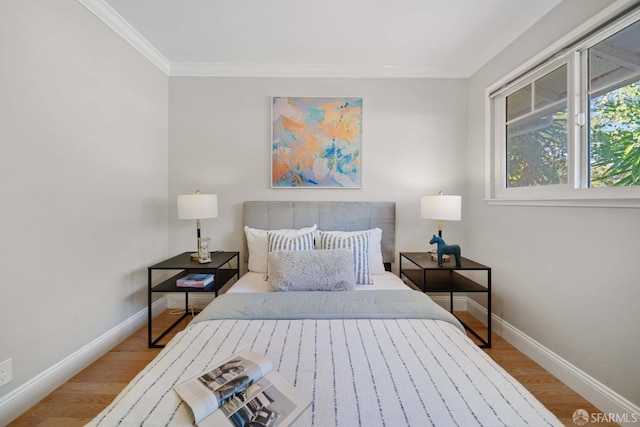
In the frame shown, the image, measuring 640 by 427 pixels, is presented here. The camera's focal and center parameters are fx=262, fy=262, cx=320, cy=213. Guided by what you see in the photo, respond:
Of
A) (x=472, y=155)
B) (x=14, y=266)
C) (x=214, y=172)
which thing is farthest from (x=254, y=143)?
(x=472, y=155)

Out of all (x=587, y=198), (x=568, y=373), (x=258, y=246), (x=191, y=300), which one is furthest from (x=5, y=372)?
(x=587, y=198)

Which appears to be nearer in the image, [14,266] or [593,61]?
[14,266]

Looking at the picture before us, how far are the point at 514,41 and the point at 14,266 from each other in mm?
3647

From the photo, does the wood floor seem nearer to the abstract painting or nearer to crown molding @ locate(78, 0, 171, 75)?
the abstract painting

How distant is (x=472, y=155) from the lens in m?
2.63

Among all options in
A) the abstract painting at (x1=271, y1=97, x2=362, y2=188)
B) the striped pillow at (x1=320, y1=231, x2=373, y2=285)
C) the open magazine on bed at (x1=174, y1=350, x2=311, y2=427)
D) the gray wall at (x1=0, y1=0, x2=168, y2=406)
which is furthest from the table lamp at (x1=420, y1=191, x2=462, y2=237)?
the gray wall at (x1=0, y1=0, x2=168, y2=406)

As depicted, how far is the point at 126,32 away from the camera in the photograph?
2100 mm

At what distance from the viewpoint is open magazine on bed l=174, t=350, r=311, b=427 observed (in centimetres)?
77

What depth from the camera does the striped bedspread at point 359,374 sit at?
769 millimetres

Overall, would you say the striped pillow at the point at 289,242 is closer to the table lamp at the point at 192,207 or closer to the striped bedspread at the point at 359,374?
the table lamp at the point at 192,207

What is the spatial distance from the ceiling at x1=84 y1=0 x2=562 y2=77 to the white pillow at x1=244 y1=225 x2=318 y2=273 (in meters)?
1.59

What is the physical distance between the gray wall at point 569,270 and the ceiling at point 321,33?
8.4 inches

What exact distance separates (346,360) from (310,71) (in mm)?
2580

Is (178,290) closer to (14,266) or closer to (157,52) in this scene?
(14,266)
